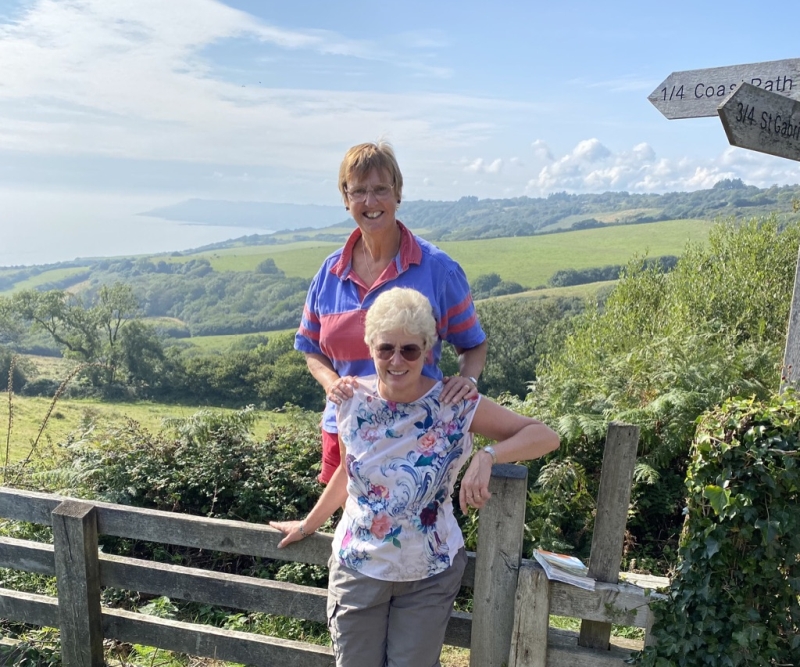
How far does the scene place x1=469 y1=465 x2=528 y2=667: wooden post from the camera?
303 centimetres

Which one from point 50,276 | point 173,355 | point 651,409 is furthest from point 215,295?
point 651,409

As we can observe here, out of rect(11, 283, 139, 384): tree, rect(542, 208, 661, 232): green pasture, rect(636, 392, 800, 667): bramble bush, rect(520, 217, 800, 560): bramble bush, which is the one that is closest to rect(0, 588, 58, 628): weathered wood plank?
rect(636, 392, 800, 667): bramble bush

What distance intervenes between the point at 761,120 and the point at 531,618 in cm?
332

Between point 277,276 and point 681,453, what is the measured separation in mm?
136759

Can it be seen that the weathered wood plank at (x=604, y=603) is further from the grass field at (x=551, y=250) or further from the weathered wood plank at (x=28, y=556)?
the grass field at (x=551, y=250)

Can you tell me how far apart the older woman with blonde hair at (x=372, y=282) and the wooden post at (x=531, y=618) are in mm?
933

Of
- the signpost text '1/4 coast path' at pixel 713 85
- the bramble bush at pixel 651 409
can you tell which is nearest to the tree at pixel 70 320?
the bramble bush at pixel 651 409

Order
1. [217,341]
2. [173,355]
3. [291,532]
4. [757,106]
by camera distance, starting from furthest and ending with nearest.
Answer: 1. [217,341]
2. [173,355]
3. [757,106]
4. [291,532]

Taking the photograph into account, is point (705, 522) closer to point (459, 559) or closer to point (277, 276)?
point (459, 559)

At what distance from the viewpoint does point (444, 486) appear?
2760 mm

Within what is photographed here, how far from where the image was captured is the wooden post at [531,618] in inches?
117

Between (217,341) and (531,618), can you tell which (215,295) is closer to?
(217,341)

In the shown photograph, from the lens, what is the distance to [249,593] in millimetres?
3566

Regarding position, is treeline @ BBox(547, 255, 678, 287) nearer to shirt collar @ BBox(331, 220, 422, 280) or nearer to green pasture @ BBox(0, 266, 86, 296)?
shirt collar @ BBox(331, 220, 422, 280)
